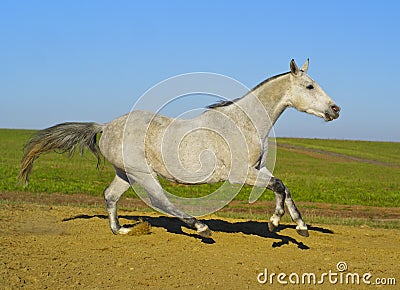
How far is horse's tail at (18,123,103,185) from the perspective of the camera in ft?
30.3

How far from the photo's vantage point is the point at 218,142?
8.00 m

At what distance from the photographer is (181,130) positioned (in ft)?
26.8

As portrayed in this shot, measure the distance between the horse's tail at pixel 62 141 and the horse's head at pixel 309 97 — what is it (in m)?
3.40

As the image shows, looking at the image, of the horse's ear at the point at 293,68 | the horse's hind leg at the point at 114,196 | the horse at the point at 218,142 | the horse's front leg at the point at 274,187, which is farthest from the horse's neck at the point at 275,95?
the horse's hind leg at the point at 114,196

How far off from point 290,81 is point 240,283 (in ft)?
11.3

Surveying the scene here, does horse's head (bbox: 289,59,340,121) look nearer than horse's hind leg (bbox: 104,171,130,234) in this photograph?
Yes

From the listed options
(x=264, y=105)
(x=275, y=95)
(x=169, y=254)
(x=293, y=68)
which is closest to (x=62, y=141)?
(x=169, y=254)

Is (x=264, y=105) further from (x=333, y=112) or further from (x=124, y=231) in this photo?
(x=124, y=231)

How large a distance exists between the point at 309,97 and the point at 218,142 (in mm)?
1535

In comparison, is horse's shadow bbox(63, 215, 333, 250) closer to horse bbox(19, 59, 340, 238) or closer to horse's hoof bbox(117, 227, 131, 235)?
horse's hoof bbox(117, 227, 131, 235)

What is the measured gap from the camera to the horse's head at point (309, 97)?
787 centimetres

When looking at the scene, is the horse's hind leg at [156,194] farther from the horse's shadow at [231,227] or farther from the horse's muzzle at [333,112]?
the horse's muzzle at [333,112]

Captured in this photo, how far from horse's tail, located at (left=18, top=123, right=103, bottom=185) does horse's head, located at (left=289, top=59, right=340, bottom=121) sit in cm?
340

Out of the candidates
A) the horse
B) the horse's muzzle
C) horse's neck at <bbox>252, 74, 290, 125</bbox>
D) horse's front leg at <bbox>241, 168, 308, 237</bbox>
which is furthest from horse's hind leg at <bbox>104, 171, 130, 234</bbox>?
the horse's muzzle
